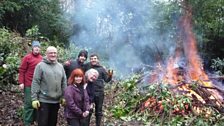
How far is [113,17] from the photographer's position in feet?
65.8

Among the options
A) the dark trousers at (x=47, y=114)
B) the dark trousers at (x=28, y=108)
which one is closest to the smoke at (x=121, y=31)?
the dark trousers at (x=28, y=108)

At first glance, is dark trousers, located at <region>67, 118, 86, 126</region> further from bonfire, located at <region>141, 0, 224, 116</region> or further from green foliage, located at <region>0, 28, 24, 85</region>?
bonfire, located at <region>141, 0, 224, 116</region>

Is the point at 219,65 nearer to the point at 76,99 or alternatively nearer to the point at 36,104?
the point at 76,99

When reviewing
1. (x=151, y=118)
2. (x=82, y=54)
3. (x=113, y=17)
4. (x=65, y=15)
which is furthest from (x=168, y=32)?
(x=82, y=54)

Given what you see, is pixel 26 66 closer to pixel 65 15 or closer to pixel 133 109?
pixel 133 109

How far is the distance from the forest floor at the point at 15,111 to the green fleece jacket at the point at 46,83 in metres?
1.73

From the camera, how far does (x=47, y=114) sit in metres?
6.04

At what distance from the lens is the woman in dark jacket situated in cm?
556

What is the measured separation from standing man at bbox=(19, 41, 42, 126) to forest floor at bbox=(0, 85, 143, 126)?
776mm

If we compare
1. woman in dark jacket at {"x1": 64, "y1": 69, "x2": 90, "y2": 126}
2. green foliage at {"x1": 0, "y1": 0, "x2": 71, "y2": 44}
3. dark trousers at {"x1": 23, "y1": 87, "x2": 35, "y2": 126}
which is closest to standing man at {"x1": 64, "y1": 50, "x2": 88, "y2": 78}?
dark trousers at {"x1": 23, "y1": 87, "x2": 35, "y2": 126}

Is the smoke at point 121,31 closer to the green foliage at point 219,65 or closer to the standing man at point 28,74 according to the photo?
the green foliage at point 219,65

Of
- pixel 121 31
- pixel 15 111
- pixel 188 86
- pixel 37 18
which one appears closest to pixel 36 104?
pixel 15 111

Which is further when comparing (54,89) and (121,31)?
(121,31)

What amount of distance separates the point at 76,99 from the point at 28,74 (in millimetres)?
1446
